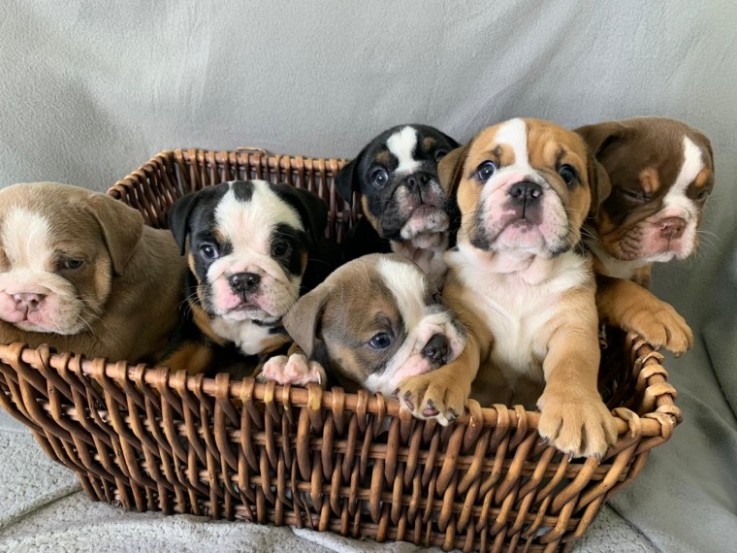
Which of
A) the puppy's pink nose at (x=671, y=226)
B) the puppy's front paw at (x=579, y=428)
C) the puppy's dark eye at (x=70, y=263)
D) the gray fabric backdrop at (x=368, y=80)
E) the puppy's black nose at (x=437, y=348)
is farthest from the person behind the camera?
the gray fabric backdrop at (x=368, y=80)

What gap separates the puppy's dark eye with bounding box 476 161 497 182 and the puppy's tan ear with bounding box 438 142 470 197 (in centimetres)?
11

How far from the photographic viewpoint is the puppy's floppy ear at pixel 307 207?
84.6 inches

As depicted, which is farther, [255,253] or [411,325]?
[255,253]

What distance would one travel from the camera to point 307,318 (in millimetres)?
1857

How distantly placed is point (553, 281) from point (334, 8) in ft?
5.20

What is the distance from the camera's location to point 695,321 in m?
2.99

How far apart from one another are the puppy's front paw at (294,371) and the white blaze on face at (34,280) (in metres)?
0.58

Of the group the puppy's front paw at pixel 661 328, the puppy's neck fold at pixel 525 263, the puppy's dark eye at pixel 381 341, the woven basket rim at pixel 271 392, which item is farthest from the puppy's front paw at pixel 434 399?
the puppy's front paw at pixel 661 328

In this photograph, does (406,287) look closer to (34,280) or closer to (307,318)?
(307,318)

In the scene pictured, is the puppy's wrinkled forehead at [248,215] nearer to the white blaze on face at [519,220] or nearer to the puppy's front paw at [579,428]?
the white blaze on face at [519,220]

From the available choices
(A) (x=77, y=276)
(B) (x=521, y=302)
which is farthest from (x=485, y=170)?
(A) (x=77, y=276)

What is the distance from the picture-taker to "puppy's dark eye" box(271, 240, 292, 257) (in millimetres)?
2039

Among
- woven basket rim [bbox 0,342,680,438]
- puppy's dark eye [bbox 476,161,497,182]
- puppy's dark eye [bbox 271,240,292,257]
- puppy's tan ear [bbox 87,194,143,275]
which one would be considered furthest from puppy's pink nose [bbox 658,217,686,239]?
puppy's tan ear [bbox 87,194,143,275]

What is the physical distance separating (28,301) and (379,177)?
1242 mm
